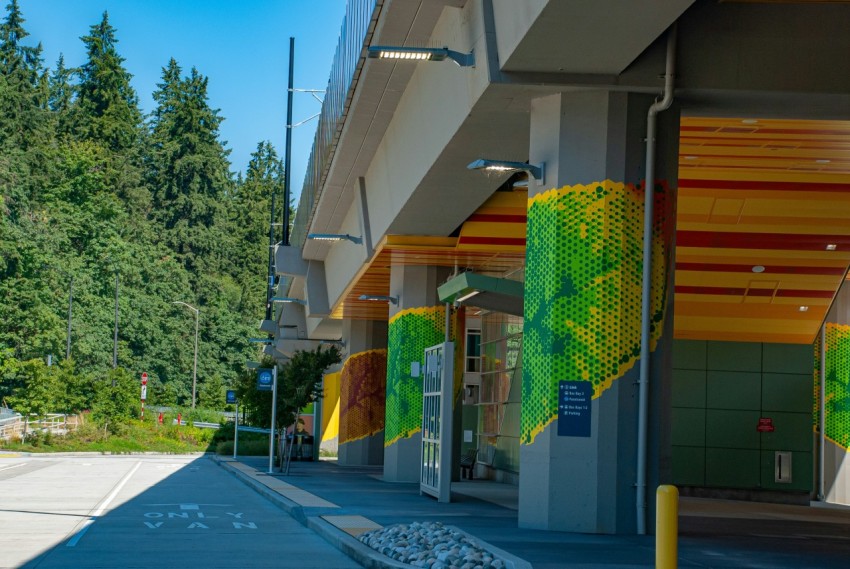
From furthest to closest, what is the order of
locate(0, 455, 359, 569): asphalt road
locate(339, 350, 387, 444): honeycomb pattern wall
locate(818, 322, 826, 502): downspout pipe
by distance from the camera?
locate(339, 350, 387, 444): honeycomb pattern wall → locate(818, 322, 826, 502): downspout pipe → locate(0, 455, 359, 569): asphalt road

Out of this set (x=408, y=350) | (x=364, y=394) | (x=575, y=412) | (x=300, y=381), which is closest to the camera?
(x=575, y=412)

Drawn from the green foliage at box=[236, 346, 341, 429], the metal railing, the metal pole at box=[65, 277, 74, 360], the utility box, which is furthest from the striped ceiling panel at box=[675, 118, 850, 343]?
the metal pole at box=[65, 277, 74, 360]

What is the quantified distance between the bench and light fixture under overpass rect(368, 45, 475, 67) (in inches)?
771

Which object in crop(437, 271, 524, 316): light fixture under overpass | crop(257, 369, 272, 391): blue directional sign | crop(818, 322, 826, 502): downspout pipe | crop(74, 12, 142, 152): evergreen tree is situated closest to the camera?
crop(437, 271, 524, 316): light fixture under overpass

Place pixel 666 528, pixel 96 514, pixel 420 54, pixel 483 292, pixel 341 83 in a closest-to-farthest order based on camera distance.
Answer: pixel 666 528
pixel 420 54
pixel 96 514
pixel 483 292
pixel 341 83

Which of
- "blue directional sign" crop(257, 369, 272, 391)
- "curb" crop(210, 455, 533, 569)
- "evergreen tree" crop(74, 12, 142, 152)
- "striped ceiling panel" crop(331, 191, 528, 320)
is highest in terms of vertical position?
"evergreen tree" crop(74, 12, 142, 152)

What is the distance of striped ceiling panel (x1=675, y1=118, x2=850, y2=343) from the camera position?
18.7 metres

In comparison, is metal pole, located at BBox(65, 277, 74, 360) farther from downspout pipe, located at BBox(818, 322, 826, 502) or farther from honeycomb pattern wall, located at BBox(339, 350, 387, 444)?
downspout pipe, located at BBox(818, 322, 826, 502)

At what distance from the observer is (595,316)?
15445 mm

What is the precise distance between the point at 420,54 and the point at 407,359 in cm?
1527

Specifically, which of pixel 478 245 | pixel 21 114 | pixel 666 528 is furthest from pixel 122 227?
pixel 666 528

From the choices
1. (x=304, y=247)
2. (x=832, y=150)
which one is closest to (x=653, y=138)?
(x=832, y=150)

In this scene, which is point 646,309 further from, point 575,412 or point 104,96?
point 104,96

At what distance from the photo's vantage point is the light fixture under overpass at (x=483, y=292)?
66.6 feet
